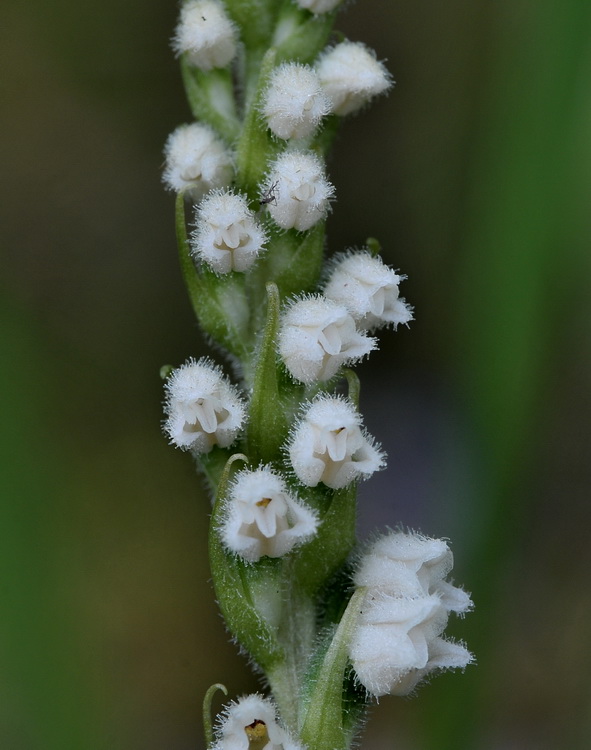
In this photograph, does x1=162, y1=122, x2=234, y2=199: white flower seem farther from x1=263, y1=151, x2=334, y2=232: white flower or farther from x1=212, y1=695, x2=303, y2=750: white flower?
x1=212, y1=695, x2=303, y2=750: white flower

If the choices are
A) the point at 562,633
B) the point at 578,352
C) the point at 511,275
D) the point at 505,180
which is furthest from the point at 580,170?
the point at 562,633

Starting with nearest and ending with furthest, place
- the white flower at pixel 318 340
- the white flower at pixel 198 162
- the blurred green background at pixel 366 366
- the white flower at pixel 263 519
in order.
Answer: the white flower at pixel 263 519
the white flower at pixel 318 340
the white flower at pixel 198 162
the blurred green background at pixel 366 366

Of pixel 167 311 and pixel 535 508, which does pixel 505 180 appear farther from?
pixel 167 311

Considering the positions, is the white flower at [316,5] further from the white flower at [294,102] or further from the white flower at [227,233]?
the white flower at [227,233]

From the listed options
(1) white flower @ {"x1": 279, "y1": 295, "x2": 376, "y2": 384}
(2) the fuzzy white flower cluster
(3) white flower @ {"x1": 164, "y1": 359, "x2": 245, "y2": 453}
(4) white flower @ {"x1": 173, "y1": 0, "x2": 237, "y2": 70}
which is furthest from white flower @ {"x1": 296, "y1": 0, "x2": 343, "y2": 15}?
(2) the fuzzy white flower cluster

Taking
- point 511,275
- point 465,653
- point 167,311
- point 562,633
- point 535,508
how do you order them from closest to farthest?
point 465,653 → point 511,275 → point 562,633 → point 535,508 → point 167,311

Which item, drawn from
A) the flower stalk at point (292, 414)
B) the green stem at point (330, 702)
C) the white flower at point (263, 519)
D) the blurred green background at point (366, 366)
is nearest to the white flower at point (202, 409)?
the flower stalk at point (292, 414)

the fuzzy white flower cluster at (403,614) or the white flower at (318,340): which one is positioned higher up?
the white flower at (318,340)
